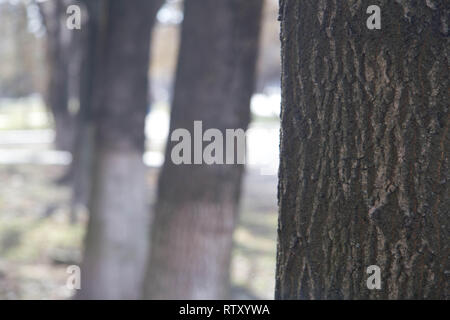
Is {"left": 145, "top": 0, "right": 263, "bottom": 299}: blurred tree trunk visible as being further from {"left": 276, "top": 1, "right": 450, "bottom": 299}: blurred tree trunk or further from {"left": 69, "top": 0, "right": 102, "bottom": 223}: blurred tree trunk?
{"left": 69, "top": 0, "right": 102, "bottom": 223}: blurred tree trunk

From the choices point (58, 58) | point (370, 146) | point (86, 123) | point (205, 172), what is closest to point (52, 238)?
point (86, 123)

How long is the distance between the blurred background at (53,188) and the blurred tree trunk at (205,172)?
1.31 feet

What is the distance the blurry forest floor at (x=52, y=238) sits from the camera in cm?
866

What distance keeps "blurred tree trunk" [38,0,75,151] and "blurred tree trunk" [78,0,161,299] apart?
396 inches

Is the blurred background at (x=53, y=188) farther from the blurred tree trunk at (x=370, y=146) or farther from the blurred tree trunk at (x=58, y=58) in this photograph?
the blurred tree trunk at (x=370, y=146)

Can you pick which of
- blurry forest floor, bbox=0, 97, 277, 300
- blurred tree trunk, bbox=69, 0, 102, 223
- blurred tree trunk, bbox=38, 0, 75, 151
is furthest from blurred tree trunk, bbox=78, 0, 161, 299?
blurred tree trunk, bbox=38, 0, 75, 151

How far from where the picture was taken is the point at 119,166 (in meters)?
7.45

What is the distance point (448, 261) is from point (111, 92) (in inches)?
227

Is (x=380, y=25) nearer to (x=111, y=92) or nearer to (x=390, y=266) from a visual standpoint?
(x=390, y=266)

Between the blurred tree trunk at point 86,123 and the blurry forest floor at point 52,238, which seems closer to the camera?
the blurry forest floor at point 52,238

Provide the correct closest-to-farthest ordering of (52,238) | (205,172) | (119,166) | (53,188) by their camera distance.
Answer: (205,172) → (119,166) → (52,238) → (53,188)

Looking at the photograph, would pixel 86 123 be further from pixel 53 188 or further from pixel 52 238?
pixel 53 188

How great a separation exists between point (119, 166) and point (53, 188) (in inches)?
408

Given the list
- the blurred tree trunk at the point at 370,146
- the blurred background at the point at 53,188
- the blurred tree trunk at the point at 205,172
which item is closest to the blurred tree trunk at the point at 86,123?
the blurred background at the point at 53,188
